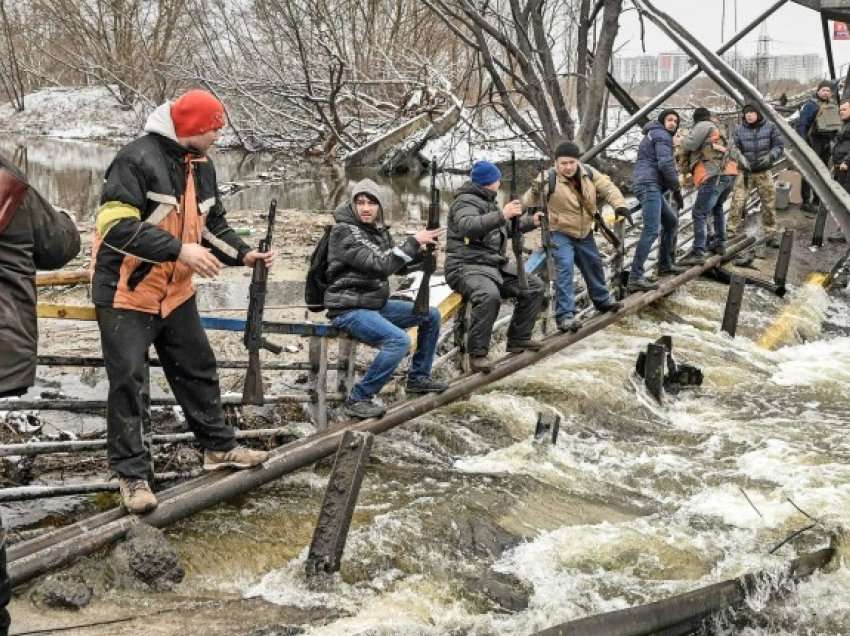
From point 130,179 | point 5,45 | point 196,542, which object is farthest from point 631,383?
point 5,45

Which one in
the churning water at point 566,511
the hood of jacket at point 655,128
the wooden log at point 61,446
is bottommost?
the churning water at point 566,511

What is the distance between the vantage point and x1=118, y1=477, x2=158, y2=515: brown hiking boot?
4.59 meters

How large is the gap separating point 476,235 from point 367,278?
125 cm

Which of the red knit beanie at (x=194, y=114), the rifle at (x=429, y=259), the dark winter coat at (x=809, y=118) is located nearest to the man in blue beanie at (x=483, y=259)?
the rifle at (x=429, y=259)

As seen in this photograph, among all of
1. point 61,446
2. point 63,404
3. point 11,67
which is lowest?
point 61,446

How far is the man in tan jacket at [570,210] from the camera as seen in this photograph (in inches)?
328

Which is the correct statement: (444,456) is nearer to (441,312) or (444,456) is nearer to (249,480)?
(441,312)

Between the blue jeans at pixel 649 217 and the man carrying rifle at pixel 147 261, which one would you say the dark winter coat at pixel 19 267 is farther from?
the blue jeans at pixel 649 217

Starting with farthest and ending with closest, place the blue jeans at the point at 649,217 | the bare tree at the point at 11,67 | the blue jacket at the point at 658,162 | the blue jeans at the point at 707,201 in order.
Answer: the bare tree at the point at 11,67 → the blue jeans at the point at 707,201 → the blue jeans at the point at 649,217 → the blue jacket at the point at 658,162

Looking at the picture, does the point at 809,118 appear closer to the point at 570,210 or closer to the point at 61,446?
the point at 570,210

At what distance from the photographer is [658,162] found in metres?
10.1

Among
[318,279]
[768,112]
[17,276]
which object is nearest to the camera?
[768,112]

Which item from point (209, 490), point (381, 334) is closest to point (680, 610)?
point (209, 490)

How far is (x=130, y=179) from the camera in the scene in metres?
4.38
